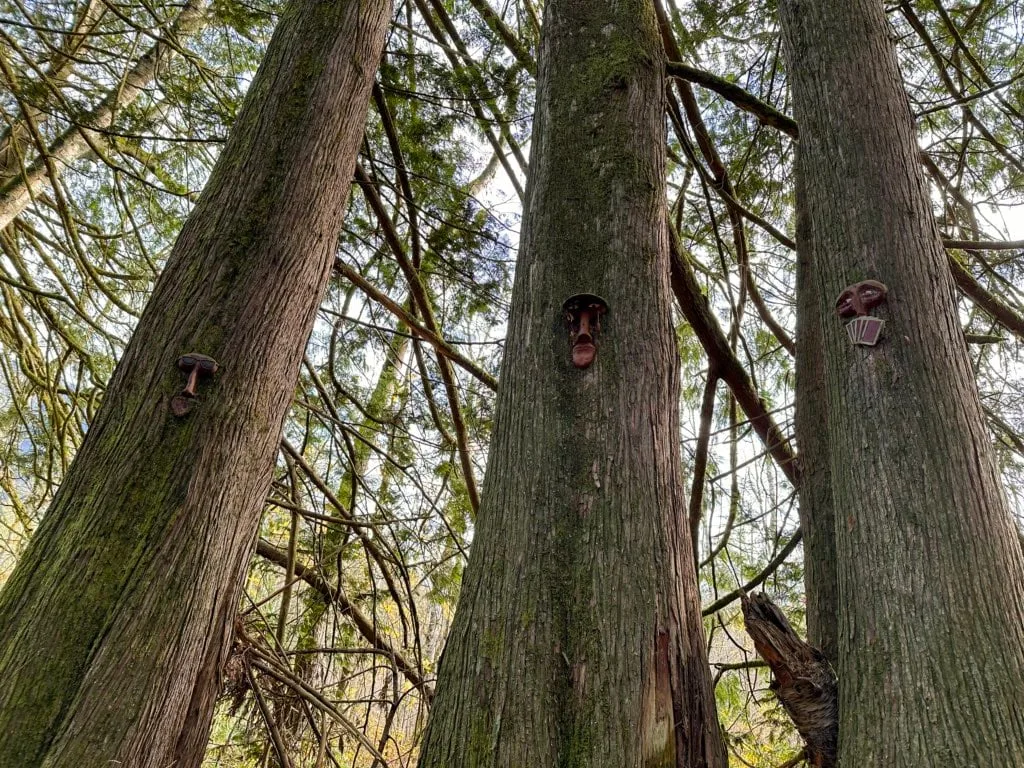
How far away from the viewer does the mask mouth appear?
1.46m

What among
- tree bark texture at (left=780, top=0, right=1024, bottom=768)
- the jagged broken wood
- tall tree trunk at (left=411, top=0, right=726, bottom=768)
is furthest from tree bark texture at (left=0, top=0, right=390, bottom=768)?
tree bark texture at (left=780, top=0, right=1024, bottom=768)

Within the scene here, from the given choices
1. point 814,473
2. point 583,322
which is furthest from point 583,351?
point 814,473

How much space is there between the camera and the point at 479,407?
4328 millimetres

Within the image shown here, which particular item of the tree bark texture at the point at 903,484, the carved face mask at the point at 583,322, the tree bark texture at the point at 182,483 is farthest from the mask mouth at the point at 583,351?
the tree bark texture at the point at 182,483

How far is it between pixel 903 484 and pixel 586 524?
0.60 m

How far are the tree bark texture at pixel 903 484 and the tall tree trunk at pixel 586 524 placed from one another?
0.97 feet

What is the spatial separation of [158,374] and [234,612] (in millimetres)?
666

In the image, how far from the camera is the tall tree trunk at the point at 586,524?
1.08 metres

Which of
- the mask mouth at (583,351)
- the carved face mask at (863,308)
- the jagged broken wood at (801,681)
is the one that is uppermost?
the carved face mask at (863,308)

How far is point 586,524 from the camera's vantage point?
1.26m

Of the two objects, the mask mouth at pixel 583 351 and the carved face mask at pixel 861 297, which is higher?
the carved face mask at pixel 861 297

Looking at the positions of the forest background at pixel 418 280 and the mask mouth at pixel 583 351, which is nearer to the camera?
the mask mouth at pixel 583 351

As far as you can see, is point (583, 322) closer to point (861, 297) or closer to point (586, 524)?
point (586, 524)

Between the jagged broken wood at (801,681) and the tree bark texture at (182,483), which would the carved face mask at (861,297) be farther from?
the tree bark texture at (182,483)
